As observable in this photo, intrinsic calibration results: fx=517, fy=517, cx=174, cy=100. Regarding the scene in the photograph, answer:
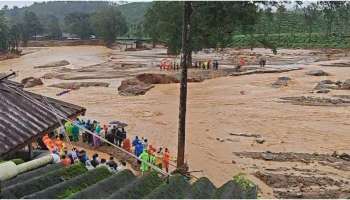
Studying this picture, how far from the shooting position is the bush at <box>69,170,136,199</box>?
5.23 meters

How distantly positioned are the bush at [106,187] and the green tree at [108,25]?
8383 cm

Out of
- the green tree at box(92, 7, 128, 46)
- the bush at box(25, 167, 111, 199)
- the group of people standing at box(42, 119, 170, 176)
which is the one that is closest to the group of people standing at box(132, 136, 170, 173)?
the group of people standing at box(42, 119, 170, 176)

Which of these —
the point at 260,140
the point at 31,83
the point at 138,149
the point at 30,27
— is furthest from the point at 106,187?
the point at 30,27

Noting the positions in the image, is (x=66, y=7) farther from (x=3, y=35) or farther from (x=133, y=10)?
(x=3, y=35)

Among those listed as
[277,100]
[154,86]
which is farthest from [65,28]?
[277,100]

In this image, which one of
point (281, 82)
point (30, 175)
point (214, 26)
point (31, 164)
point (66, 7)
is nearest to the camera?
point (30, 175)

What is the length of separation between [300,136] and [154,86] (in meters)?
18.0

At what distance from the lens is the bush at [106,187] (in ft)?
17.1

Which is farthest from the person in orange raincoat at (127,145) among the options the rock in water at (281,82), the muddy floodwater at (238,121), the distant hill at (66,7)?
the distant hill at (66,7)

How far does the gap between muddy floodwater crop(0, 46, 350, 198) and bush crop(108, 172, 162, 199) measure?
8311 mm

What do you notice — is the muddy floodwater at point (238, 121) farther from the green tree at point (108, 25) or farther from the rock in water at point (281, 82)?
the green tree at point (108, 25)

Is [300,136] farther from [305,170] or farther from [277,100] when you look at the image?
[277,100]

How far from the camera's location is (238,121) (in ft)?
82.7

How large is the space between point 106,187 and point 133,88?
29.4 meters
